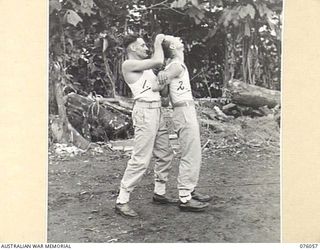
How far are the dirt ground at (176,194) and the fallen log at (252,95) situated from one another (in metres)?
0.11

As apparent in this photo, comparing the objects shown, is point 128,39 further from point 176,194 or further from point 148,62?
point 176,194

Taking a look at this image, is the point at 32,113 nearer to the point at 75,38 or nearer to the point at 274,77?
the point at 75,38

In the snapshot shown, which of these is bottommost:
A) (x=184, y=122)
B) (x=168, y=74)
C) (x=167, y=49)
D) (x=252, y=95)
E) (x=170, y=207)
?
(x=170, y=207)

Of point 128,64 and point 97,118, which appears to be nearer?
point 128,64

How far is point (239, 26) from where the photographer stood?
3.32 meters

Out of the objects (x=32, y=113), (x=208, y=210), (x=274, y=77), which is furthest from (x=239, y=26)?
(x=32, y=113)

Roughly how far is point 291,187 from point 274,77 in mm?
605

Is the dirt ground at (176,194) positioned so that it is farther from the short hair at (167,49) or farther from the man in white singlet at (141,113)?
the short hair at (167,49)

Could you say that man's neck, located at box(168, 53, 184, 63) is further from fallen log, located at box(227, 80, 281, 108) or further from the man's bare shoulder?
fallen log, located at box(227, 80, 281, 108)

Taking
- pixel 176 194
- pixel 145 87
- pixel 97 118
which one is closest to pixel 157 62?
pixel 145 87

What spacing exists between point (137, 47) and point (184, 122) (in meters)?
0.47

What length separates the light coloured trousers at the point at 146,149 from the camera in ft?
10.6

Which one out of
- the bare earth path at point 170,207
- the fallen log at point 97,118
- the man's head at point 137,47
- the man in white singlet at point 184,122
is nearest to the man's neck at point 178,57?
the man in white singlet at point 184,122

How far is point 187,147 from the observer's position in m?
3.26
